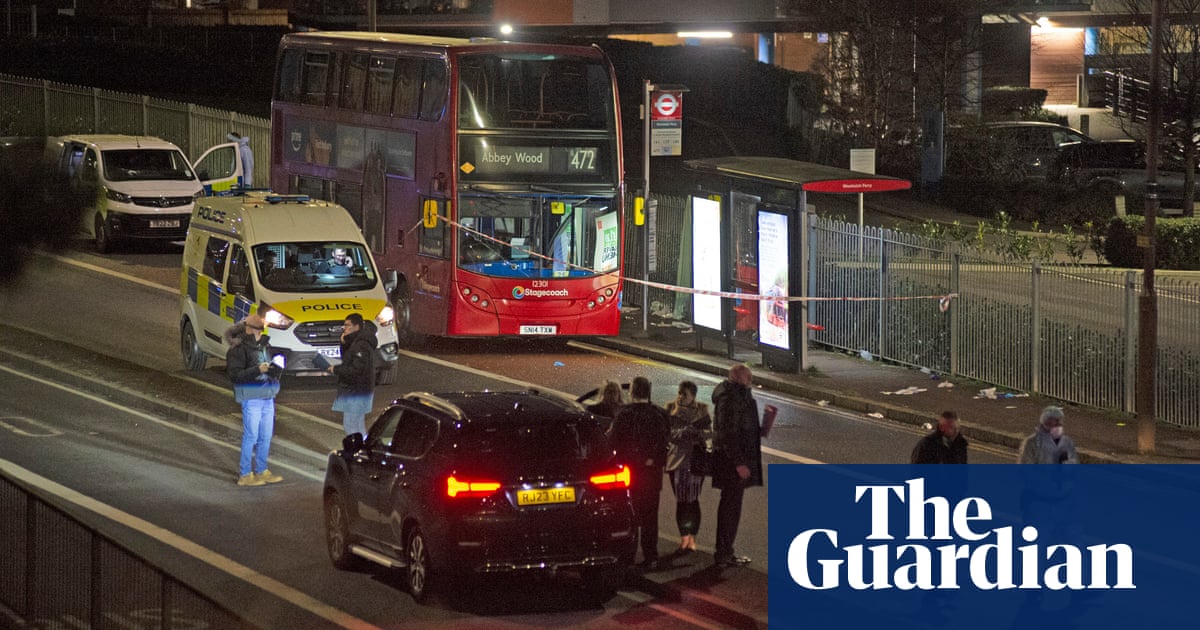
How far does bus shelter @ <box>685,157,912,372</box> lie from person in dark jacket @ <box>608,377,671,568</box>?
348 inches

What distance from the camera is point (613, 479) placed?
1189 cm

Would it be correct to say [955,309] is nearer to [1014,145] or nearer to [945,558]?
[945,558]

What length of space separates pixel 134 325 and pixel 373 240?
12.2ft

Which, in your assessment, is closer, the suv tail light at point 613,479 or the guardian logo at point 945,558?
the suv tail light at point 613,479

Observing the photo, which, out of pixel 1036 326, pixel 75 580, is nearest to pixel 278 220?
pixel 1036 326

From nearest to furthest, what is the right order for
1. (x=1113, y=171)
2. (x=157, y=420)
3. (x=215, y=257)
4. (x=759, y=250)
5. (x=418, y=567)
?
(x=418, y=567)
(x=157, y=420)
(x=215, y=257)
(x=759, y=250)
(x=1113, y=171)

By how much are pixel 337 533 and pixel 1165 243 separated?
1961 cm

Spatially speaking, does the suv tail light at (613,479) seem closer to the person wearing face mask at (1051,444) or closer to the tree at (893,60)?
the person wearing face mask at (1051,444)

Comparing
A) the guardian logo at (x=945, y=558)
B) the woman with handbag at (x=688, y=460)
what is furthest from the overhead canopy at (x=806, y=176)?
the guardian logo at (x=945, y=558)

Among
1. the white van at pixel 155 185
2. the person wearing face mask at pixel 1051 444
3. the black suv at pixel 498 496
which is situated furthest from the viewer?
the white van at pixel 155 185

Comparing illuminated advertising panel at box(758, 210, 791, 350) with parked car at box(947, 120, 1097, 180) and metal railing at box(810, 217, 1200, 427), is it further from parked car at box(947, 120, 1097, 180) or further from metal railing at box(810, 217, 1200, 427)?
parked car at box(947, 120, 1097, 180)

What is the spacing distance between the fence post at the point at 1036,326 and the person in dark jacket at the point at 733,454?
8.56 meters

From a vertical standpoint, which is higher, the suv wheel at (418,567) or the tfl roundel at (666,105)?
the tfl roundel at (666,105)

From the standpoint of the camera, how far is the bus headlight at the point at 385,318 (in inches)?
820
